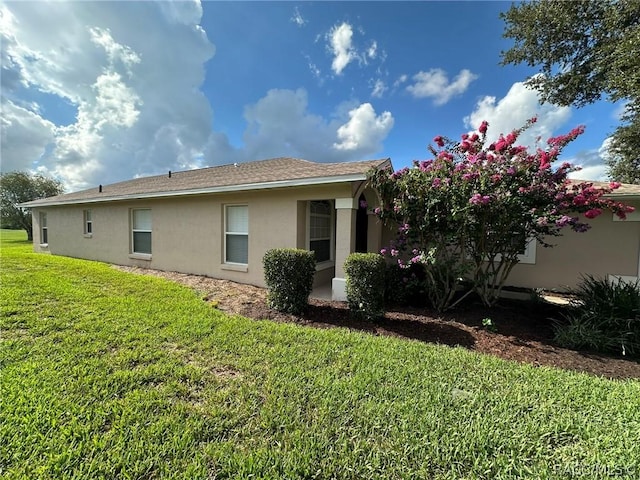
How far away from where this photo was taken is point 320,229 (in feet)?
28.0

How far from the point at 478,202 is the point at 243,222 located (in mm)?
6189

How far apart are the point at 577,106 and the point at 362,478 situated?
17788 mm

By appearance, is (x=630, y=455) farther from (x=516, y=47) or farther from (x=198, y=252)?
(x=516, y=47)

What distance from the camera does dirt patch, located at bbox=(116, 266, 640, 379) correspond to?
391 centimetres

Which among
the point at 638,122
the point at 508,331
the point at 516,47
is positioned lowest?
the point at 508,331

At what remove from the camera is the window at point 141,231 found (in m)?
10.3

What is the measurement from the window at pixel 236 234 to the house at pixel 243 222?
1.2 inches

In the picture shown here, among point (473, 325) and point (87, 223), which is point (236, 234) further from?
point (87, 223)

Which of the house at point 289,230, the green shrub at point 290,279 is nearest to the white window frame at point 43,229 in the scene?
the house at point 289,230

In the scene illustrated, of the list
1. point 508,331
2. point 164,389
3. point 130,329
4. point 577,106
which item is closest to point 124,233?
point 130,329

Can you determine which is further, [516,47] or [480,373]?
[516,47]

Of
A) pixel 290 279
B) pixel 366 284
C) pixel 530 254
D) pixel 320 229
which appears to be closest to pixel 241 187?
pixel 320 229

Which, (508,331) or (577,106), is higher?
(577,106)

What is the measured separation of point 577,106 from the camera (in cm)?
1241
